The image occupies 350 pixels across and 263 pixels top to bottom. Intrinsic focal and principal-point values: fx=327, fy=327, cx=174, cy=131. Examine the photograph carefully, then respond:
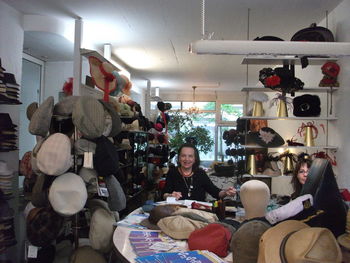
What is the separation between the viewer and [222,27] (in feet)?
15.1

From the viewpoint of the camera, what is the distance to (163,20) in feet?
14.5

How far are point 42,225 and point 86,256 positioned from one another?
0.36 meters

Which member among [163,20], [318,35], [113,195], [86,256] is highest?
[163,20]

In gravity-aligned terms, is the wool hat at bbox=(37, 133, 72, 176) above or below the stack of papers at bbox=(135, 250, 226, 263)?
above

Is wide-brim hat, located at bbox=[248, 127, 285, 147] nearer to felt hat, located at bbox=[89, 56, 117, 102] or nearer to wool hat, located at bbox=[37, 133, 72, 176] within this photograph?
felt hat, located at bbox=[89, 56, 117, 102]

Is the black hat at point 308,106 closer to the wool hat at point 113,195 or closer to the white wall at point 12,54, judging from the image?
the wool hat at point 113,195

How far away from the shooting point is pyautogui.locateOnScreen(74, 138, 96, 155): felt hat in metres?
2.23

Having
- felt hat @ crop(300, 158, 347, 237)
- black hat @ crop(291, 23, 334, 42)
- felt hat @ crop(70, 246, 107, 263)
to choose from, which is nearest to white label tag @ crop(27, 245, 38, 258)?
felt hat @ crop(70, 246, 107, 263)

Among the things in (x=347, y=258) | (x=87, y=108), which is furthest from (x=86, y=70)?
(x=347, y=258)

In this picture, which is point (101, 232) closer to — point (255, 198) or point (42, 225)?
point (42, 225)

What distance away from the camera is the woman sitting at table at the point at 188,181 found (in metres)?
3.38

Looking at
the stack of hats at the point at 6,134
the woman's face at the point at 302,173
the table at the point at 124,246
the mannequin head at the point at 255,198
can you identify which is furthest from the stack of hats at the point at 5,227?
the woman's face at the point at 302,173

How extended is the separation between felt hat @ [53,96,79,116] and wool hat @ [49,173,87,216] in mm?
457

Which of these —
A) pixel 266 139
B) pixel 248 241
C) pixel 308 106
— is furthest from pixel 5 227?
pixel 308 106
